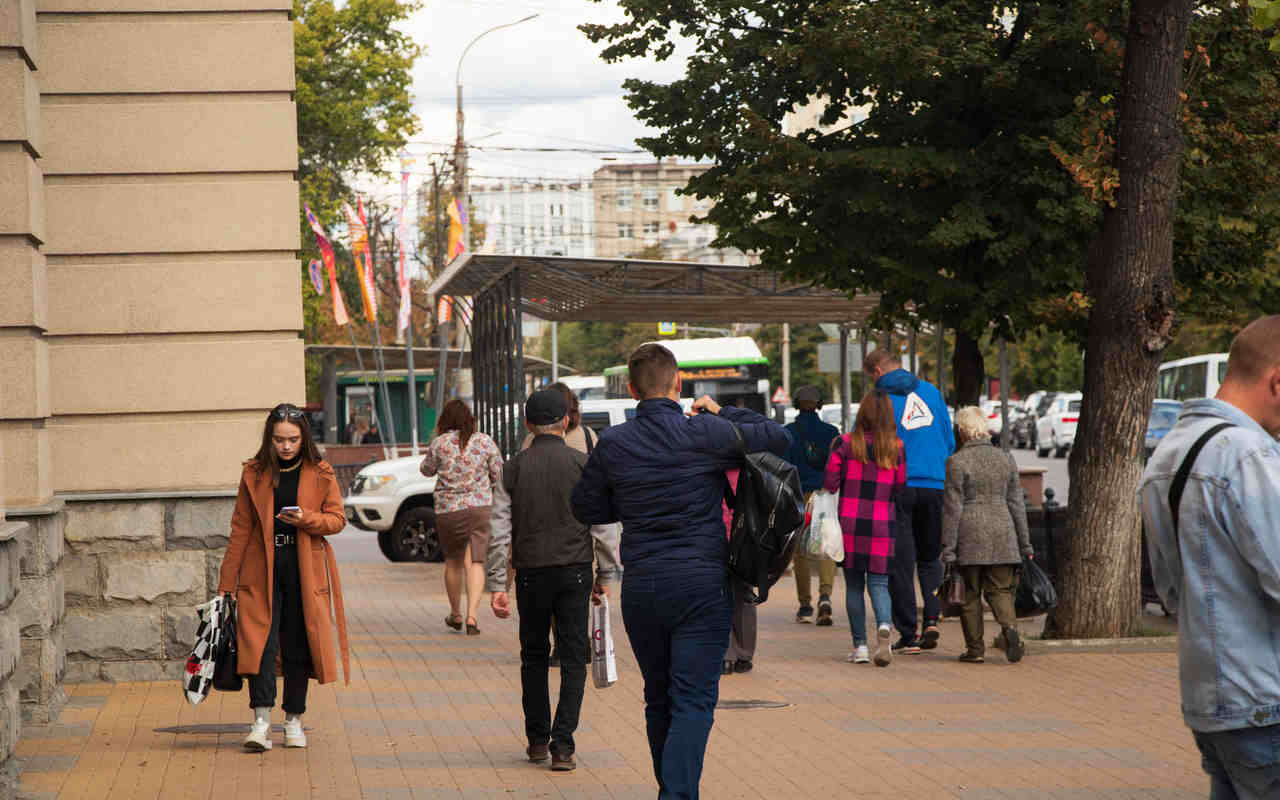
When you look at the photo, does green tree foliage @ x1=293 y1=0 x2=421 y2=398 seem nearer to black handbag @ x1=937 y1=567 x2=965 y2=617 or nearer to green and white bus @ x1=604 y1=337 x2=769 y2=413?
green and white bus @ x1=604 y1=337 x2=769 y2=413

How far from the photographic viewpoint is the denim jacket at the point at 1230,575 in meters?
3.83

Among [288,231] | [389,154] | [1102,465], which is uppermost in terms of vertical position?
[389,154]

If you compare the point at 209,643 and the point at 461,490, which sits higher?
the point at 461,490

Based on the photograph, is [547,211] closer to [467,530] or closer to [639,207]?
[639,207]

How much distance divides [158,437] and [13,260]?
2.05m

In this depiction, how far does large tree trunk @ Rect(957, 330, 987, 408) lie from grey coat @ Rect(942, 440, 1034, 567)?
4929 mm

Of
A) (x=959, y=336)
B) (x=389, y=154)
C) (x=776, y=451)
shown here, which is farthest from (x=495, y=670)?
(x=389, y=154)

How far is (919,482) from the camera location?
38.7 ft

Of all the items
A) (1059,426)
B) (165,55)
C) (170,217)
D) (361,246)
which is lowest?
(1059,426)

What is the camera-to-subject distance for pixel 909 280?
15.1 m

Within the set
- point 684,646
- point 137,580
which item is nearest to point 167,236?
point 137,580

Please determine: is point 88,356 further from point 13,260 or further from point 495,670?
point 495,670

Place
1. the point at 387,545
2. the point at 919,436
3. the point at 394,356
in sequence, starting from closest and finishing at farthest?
the point at 919,436, the point at 387,545, the point at 394,356

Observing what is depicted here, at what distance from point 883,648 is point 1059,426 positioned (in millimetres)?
37809
